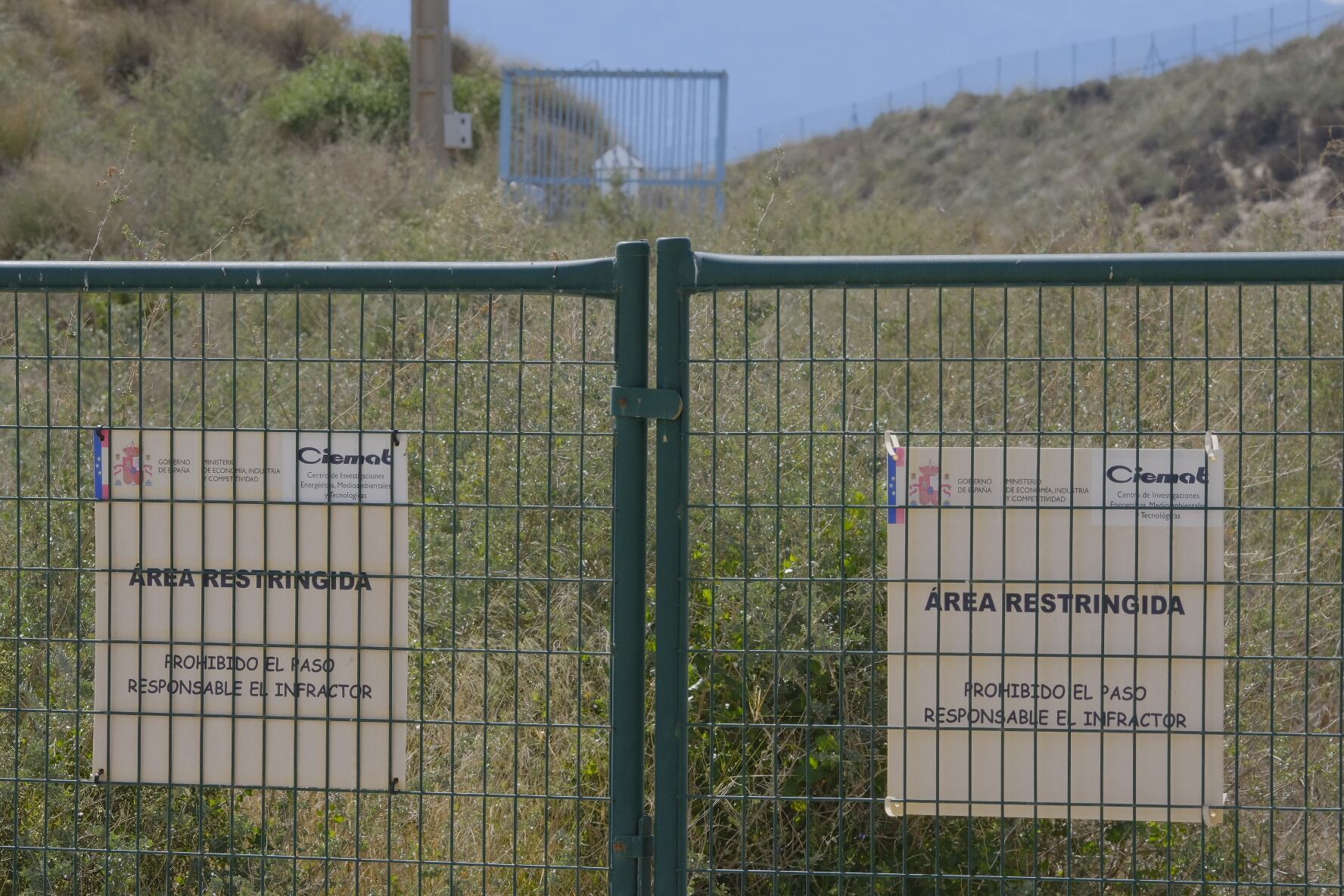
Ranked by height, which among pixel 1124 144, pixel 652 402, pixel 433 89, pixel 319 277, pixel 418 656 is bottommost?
pixel 418 656

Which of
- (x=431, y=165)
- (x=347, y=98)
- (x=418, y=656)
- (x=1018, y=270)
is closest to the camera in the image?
(x=1018, y=270)

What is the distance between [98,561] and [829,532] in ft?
7.43

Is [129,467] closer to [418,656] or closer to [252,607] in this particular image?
[252,607]

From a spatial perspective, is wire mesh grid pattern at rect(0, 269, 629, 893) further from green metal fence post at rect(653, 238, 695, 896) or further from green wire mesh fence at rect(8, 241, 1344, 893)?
green metal fence post at rect(653, 238, 695, 896)

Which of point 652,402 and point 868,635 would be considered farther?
point 868,635

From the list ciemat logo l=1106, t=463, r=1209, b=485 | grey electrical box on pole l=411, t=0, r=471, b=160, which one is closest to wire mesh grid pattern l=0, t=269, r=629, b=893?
ciemat logo l=1106, t=463, r=1209, b=485

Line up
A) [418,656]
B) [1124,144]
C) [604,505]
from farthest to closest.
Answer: [1124,144], [604,505], [418,656]

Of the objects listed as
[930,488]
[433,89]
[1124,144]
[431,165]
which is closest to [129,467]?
[930,488]

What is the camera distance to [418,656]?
429cm

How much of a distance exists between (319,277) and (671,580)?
103 cm

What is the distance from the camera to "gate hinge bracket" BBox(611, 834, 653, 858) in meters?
2.92

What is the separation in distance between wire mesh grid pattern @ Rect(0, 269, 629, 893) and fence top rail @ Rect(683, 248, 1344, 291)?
29 centimetres

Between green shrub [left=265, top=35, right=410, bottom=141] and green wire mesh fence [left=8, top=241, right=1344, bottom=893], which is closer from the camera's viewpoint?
green wire mesh fence [left=8, top=241, right=1344, bottom=893]

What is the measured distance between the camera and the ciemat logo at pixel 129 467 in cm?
299
